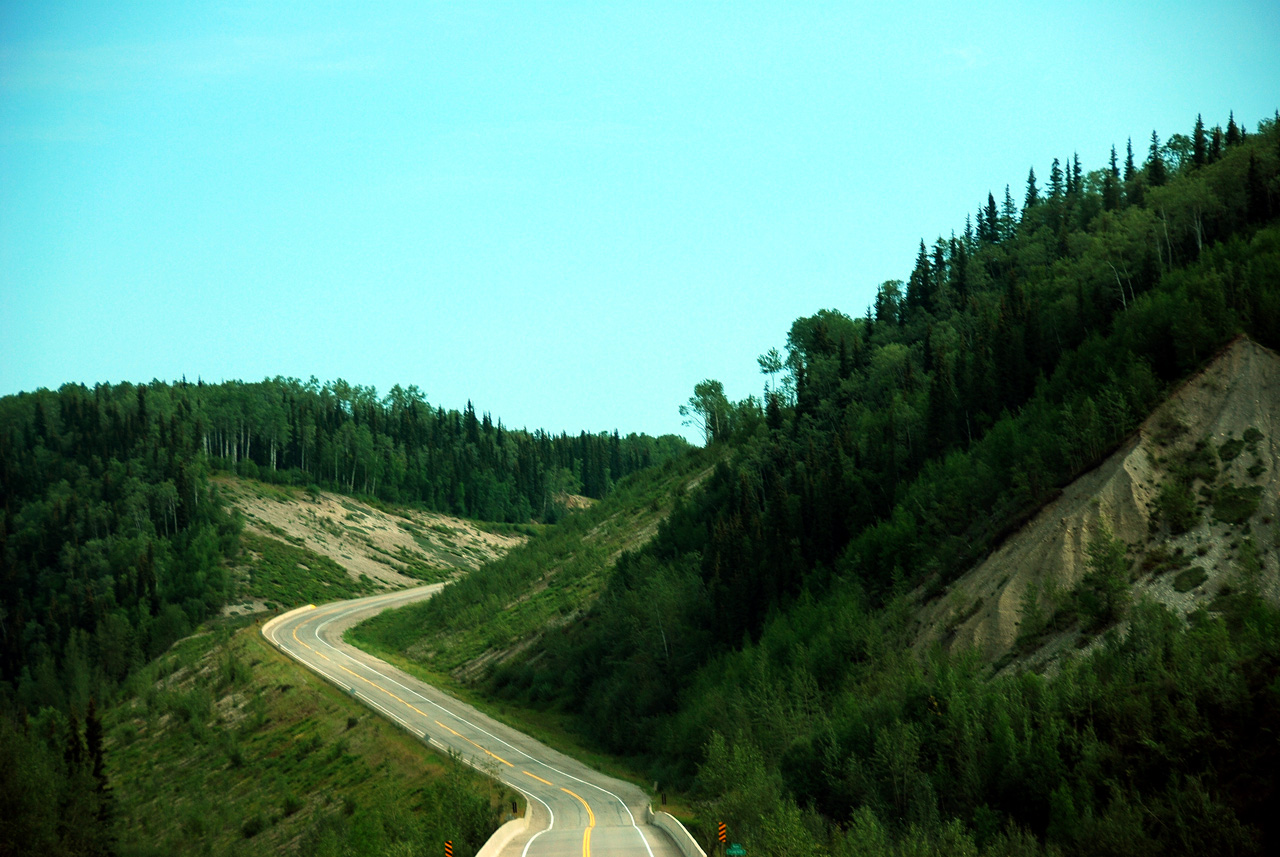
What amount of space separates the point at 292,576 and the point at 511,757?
71.6 m

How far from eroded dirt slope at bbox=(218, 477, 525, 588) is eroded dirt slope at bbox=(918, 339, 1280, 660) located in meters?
94.2

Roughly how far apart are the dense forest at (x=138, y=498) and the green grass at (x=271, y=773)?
5114 mm

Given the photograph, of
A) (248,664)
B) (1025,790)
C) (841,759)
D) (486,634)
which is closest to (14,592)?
(248,664)

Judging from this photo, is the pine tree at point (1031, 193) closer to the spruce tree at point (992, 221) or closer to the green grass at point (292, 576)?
the spruce tree at point (992, 221)

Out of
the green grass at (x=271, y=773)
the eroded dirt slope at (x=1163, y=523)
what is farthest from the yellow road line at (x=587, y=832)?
the eroded dirt slope at (x=1163, y=523)

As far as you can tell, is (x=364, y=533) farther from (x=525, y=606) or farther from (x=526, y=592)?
(x=525, y=606)

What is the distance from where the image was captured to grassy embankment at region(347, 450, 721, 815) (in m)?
69.6

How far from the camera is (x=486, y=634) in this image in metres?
81.9

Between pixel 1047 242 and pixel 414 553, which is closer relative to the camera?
pixel 1047 242

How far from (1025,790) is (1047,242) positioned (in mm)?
75976

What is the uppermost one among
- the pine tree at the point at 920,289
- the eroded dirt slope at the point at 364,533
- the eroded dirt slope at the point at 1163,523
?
the pine tree at the point at 920,289

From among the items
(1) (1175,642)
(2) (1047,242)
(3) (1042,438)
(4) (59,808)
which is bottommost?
(4) (59,808)

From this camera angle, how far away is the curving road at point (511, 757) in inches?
1266

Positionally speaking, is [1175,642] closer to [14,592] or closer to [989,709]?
[989,709]
